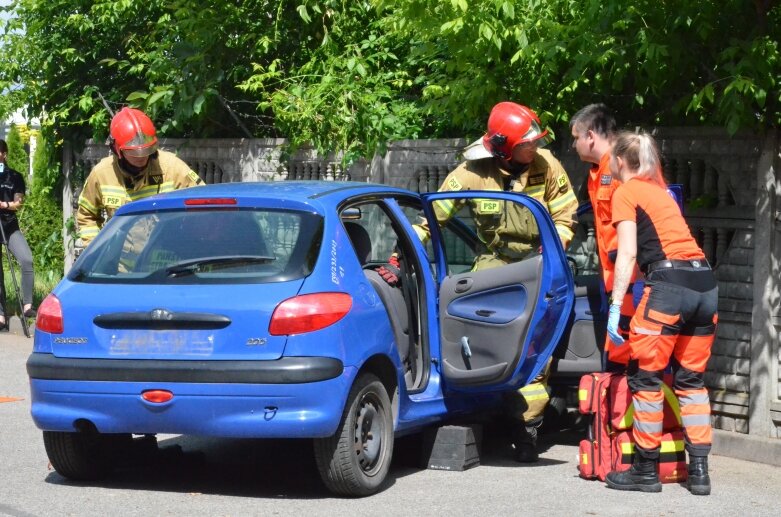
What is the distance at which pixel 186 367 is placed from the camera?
19.9ft

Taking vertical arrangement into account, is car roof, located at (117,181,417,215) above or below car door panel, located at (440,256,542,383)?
above

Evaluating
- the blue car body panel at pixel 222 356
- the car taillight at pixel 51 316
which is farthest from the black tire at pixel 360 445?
the car taillight at pixel 51 316

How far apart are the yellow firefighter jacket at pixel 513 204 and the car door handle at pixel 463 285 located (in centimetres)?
74

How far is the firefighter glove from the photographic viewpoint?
7082 millimetres

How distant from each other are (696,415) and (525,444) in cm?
117

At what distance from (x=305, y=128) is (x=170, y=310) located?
5190 mm

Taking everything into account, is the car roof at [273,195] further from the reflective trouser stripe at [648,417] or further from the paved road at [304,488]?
the reflective trouser stripe at [648,417]

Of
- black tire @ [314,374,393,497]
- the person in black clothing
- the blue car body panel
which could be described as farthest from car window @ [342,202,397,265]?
the person in black clothing

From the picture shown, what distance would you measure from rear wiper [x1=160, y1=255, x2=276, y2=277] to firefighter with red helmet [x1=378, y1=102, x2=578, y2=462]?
1.65 m

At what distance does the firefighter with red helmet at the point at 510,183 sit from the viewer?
775cm

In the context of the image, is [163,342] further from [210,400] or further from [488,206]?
[488,206]

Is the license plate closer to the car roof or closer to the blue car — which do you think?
the blue car

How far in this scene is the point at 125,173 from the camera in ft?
29.0

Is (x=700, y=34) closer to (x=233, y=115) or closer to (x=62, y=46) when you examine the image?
(x=233, y=115)
